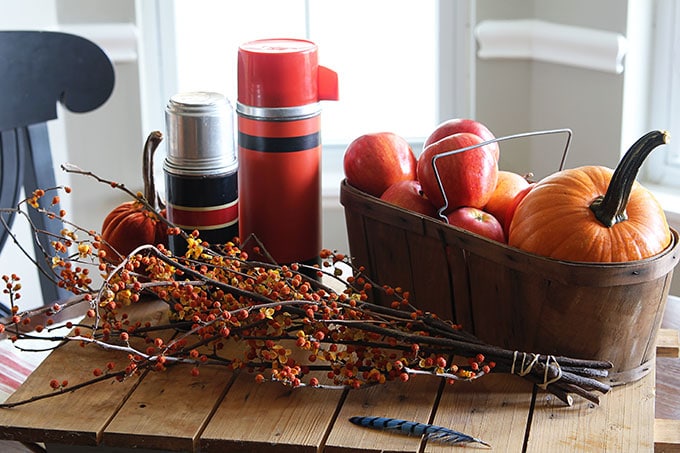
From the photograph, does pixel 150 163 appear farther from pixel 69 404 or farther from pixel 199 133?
pixel 69 404

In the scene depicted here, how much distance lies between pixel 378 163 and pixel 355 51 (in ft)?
3.79

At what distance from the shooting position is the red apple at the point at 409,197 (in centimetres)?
104

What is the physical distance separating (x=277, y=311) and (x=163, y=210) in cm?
31

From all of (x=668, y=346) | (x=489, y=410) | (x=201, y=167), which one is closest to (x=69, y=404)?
(x=201, y=167)

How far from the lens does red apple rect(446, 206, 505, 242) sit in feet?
3.21

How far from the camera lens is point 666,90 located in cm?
189

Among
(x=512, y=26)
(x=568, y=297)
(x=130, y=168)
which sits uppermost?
(x=512, y=26)

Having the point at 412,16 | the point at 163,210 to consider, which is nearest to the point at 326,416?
the point at 163,210

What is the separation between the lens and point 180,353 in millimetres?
963

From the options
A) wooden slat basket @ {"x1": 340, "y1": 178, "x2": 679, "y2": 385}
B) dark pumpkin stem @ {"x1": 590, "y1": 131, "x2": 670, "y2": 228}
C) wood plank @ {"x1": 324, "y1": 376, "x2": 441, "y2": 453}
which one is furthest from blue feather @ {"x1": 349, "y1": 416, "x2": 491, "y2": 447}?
dark pumpkin stem @ {"x1": 590, "y1": 131, "x2": 670, "y2": 228}

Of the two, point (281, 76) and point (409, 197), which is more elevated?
point (281, 76)

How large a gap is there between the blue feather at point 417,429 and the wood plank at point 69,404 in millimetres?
247

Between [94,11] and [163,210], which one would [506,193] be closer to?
[163,210]

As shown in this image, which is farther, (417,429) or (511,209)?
(511,209)
